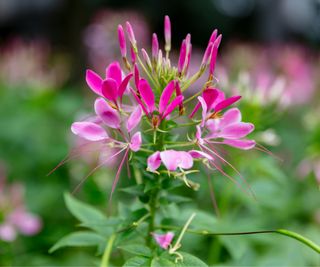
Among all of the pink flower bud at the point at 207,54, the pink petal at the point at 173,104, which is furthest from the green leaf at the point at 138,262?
the pink flower bud at the point at 207,54

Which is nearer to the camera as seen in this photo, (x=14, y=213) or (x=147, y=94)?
(x=147, y=94)

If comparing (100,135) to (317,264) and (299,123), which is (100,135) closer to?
(317,264)

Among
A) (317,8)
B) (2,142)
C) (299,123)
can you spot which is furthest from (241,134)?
(317,8)

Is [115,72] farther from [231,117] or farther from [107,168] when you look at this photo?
[107,168]

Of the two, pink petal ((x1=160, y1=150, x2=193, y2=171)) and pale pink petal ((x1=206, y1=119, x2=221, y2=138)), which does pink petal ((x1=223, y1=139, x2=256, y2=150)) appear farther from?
pink petal ((x1=160, y1=150, x2=193, y2=171))

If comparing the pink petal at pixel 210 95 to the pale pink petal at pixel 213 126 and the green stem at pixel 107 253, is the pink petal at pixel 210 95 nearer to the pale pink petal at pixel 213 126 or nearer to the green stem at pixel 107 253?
the pale pink petal at pixel 213 126

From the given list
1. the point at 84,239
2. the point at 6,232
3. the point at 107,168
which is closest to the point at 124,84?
the point at 84,239
